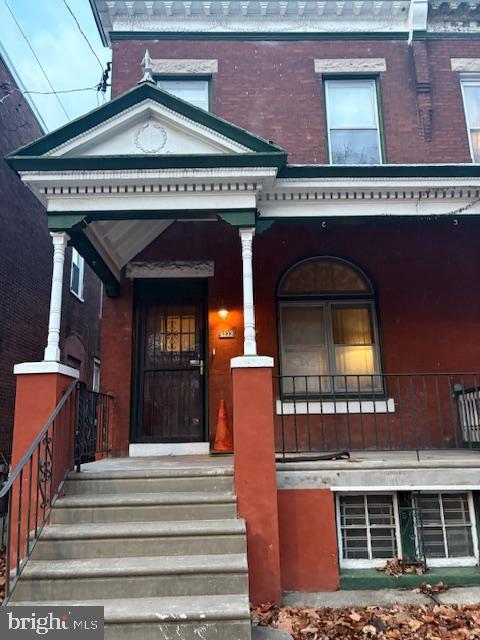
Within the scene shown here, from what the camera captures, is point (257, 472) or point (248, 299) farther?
point (248, 299)

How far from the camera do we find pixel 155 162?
5410 mm

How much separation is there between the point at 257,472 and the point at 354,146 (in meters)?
5.64

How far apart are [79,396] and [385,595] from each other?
3.56 m

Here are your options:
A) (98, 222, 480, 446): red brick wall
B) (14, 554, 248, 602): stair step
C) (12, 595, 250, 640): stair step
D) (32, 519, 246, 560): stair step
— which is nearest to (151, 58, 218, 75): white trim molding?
(98, 222, 480, 446): red brick wall

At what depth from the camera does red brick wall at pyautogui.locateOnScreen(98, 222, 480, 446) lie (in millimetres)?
7281

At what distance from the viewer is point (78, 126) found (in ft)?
17.9

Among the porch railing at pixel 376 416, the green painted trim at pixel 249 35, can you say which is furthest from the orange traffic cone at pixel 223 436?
the green painted trim at pixel 249 35

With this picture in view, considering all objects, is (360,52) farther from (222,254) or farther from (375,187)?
(222,254)

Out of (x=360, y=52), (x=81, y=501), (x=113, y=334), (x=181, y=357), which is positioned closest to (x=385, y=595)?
(x=81, y=501)

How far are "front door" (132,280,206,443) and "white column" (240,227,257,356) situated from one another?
2239mm

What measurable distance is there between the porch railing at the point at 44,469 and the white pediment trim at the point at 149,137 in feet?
8.52

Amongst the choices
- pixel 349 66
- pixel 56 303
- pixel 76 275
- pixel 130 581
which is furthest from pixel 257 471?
pixel 76 275

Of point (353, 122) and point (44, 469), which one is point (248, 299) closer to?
point (44, 469)

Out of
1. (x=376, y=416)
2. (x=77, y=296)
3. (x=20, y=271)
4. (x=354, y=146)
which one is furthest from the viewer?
(x=77, y=296)
